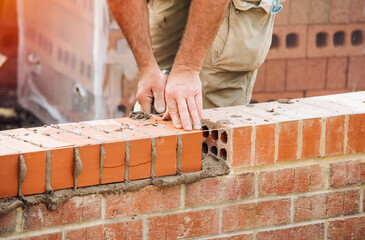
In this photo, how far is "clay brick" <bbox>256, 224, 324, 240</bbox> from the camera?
2598mm

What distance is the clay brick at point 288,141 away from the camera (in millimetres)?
2533

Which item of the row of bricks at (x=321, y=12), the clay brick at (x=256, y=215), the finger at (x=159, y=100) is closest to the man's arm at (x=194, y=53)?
the finger at (x=159, y=100)

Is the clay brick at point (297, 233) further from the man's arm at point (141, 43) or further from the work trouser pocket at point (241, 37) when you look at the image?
the work trouser pocket at point (241, 37)

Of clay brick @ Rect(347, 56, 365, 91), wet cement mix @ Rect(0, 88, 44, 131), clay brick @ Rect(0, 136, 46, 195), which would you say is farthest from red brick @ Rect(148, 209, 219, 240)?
wet cement mix @ Rect(0, 88, 44, 131)

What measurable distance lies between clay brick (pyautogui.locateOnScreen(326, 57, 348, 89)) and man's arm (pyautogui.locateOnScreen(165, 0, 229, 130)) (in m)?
2.34

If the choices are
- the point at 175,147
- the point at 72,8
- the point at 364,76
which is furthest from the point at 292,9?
the point at 175,147

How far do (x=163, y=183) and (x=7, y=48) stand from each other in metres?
5.47

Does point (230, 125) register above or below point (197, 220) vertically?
above

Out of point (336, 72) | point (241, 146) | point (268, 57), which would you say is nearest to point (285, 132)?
point (241, 146)

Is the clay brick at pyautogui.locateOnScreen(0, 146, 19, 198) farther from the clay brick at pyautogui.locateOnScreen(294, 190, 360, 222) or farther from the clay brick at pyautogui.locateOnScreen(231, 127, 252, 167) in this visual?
the clay brick at pyautogui.locateOnScreen(294, 190, 360, 222)

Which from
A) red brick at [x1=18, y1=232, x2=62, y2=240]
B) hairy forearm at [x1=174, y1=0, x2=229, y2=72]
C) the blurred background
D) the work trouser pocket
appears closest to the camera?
red brick at [x1=18, y1=232, x2=62, y2=240]

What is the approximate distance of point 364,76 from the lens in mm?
5211

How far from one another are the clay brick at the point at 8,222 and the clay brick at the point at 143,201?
332 millimetres

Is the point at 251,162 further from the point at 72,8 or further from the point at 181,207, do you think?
the point at 72,8
